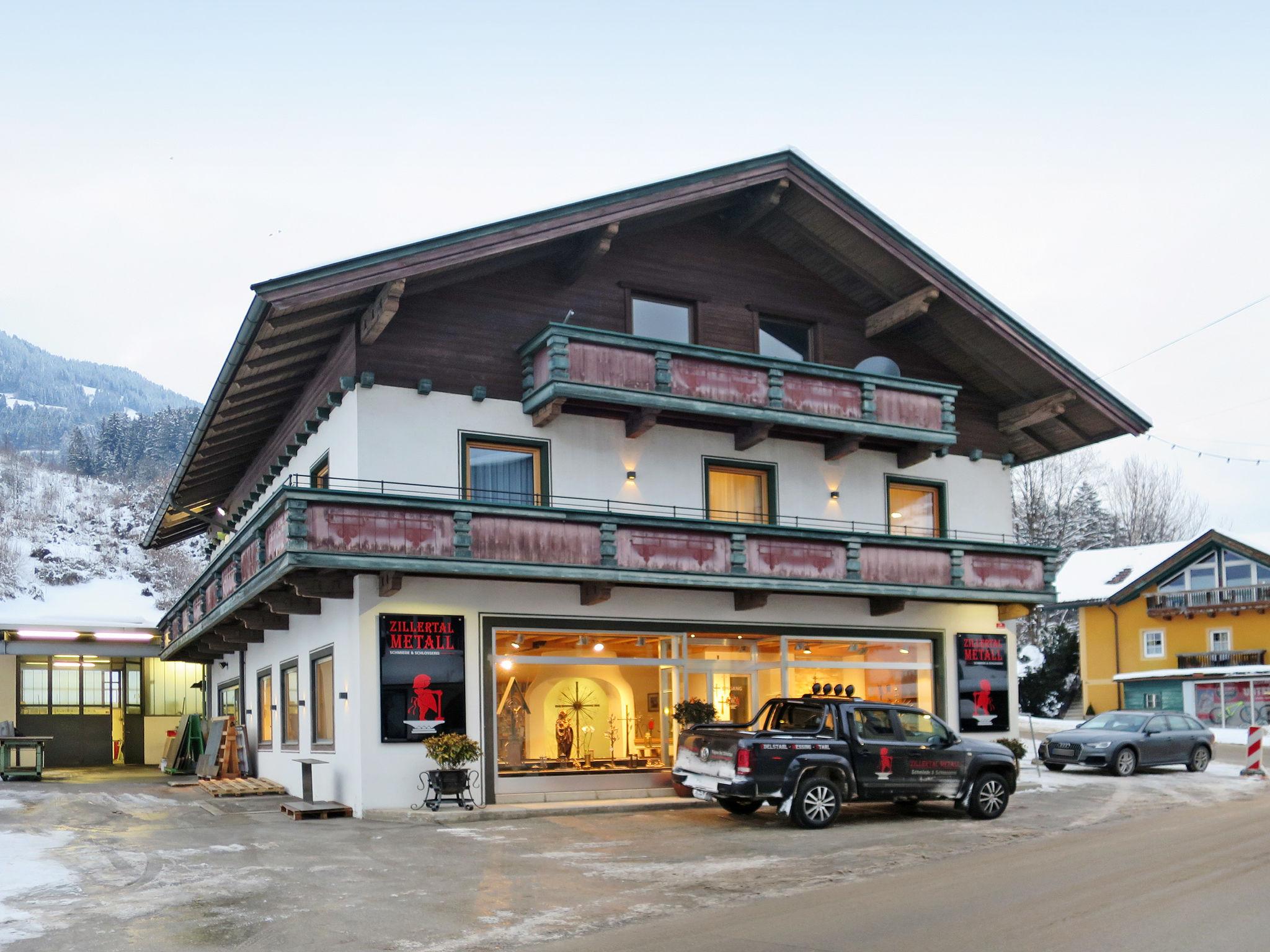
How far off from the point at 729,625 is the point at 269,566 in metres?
7.99

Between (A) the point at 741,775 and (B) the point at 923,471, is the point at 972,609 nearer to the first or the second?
(B) the point at 923,471

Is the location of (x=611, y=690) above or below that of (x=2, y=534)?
below

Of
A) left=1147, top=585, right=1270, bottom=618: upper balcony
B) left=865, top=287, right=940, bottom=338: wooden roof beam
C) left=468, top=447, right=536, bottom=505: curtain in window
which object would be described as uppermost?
left=865, top=287, right=940, bottom=338: wooden roof beam

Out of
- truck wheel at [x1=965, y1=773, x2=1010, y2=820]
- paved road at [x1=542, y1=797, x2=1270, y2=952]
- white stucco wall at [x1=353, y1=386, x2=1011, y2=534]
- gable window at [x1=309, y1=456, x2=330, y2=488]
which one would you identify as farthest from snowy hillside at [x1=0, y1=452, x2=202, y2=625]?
paved road at [x1=542, y1=797, x2=1270, y2=952]

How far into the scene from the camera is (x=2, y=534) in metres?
91.4

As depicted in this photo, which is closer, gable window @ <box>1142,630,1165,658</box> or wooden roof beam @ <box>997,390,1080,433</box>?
wooden roof beam @ <box>997,390,1080,433</box>

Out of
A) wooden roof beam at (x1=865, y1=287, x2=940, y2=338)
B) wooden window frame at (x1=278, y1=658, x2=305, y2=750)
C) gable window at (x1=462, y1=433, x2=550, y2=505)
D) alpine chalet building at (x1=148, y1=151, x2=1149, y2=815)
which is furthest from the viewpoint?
wooden roof beam at (x1=865, y1=287, x2=940, y2=338)

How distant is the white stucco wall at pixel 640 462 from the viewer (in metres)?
19.5

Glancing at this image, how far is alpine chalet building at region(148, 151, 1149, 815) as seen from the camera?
18.8m

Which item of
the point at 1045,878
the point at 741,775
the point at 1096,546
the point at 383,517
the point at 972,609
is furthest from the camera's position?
the point at 1096,546

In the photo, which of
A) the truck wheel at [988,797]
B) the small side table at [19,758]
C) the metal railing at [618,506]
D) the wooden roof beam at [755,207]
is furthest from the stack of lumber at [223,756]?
the truck wheel at [988,797]

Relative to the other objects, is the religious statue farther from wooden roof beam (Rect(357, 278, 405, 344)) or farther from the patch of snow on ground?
the patch of snow on ground

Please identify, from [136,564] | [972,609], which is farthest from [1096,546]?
[136,564]

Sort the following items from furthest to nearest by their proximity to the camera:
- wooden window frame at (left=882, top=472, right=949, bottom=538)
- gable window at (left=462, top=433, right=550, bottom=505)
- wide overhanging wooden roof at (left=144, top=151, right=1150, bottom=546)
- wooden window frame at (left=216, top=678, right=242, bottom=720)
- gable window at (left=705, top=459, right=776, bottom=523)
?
1. wooden window frame at (left=216, top=678, right=242, bottom=720)
2. wooden window frame at (left=882, top=472, right=949, bottom=538)
3. gable window at (left=705, top=459, right=776, bottom=523)
4. gable window at (left=462, top=433, right=550, bottom=505)
5. wide overhanging wooden roof at (left=144, top=151, right=1150, bottom=546)
